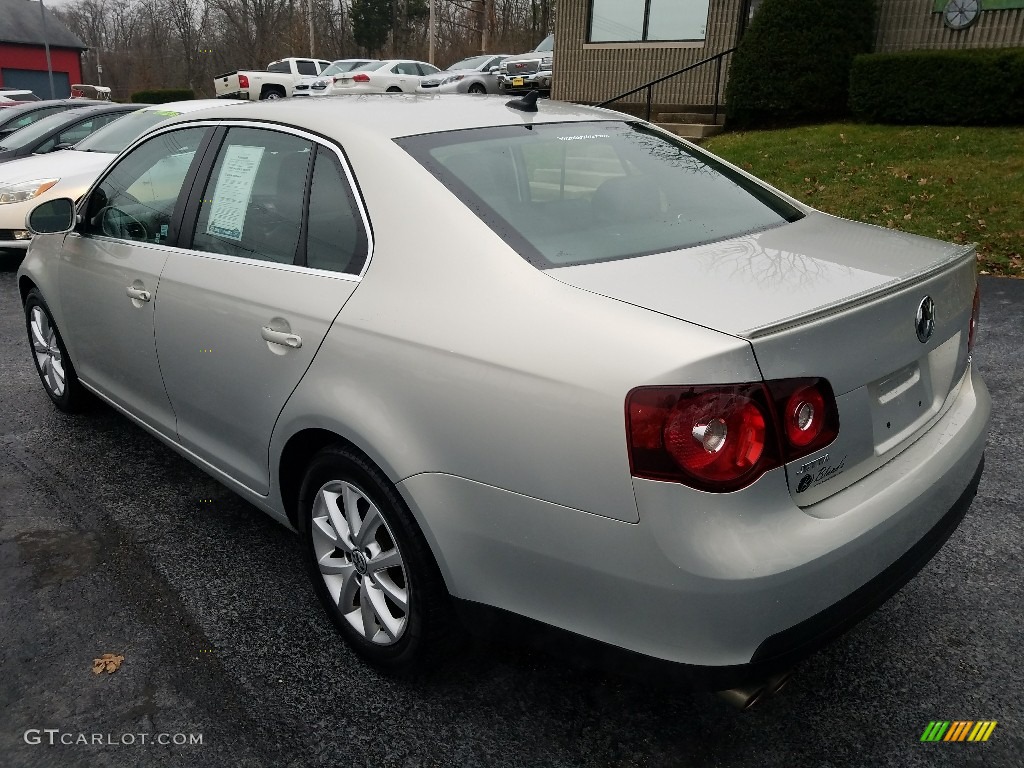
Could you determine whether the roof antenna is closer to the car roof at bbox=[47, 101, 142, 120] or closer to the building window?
the car roof at bbox=[47, 101, 142, 120]

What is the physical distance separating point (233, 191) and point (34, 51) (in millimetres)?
66865

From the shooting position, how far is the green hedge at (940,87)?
1195 centimetres

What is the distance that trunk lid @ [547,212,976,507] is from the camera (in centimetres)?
194

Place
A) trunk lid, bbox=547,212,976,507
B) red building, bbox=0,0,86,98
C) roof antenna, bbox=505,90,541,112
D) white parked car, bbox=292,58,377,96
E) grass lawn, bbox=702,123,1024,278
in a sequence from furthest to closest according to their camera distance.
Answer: red building, bbox=0,0,86,98
white parked car, bbox=292,58,377,96
grass lawn, bbox=702,123,1024,278
roof antenna, bbox=505,90,541,112
trunk lid, bbox=547,212,976,507

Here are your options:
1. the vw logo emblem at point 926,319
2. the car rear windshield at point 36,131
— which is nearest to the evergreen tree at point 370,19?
the car rear windshield at point 36,131

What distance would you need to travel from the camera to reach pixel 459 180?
2521mm

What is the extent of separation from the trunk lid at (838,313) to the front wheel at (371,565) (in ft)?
2.70

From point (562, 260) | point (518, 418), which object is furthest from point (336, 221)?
point (518, 418)

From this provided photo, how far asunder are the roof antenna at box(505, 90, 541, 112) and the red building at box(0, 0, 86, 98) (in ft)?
206

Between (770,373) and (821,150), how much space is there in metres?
11.6

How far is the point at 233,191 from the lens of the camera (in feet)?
10.3

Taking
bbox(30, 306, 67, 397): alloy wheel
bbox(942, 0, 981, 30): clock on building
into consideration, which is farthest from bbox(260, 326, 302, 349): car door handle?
bbox(942, 0, 981, 30): clock on building

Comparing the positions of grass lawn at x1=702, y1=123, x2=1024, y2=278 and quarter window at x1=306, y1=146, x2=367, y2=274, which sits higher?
quarter window at x1=306, y1=146, x2=367, y2=274

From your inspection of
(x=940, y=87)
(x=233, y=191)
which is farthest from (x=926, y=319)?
(x=940, y=87)
